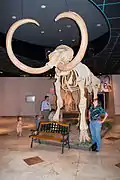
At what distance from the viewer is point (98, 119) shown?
5941 mm

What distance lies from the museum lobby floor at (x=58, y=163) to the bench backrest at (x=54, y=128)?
20.3 inches

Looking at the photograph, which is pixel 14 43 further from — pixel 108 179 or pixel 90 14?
pixel 108 179

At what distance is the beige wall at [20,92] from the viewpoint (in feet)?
55.8

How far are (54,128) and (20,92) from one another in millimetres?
11246

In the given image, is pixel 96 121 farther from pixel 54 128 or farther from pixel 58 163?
pixel 58 163

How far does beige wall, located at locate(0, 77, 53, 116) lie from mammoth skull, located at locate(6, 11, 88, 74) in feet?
38.1

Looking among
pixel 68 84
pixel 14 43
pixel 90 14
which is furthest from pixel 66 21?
pixel 14 43

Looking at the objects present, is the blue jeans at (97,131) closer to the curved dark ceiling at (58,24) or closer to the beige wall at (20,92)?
the curved dark ceiling at (58,24)

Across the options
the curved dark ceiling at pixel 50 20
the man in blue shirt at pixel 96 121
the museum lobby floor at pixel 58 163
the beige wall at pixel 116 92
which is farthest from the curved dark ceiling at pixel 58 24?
the beige wall at pixel 116 92

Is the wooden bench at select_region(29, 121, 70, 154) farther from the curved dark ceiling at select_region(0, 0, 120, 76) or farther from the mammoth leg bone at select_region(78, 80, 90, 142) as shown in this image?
the curved dark ceiling at select_region(0, 0, 120, 76)

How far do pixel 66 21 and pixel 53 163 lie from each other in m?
4.33

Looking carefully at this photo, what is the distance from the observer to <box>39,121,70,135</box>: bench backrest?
20.7ft

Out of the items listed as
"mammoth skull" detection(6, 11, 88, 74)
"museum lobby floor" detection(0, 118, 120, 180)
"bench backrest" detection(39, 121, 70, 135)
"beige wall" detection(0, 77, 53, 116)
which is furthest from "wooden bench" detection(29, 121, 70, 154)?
"beige wall" detection(0, 77, 53, 116)

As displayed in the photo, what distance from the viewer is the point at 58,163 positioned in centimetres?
492
